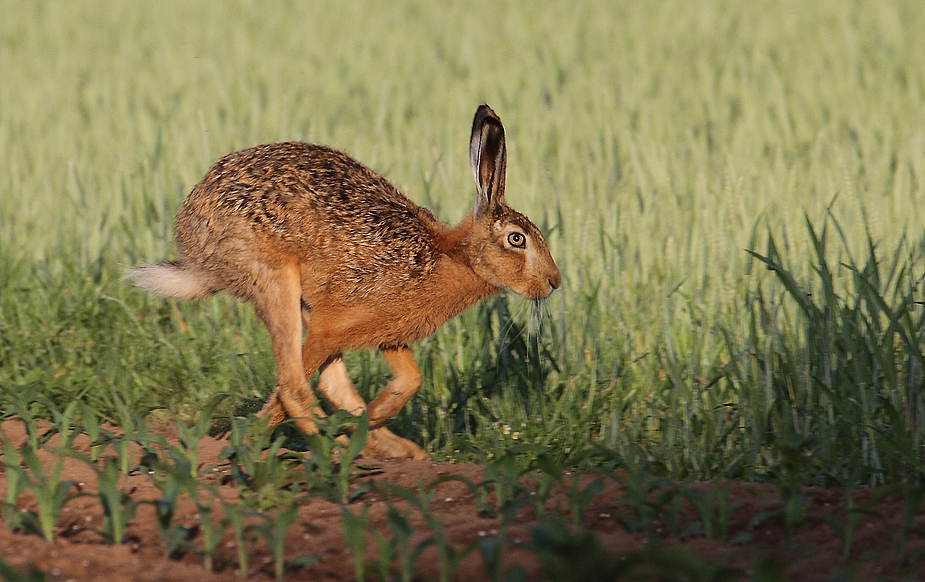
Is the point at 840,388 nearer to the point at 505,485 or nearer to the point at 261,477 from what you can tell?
the point at 505,485

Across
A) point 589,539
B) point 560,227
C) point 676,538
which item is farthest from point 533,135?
point 589,539

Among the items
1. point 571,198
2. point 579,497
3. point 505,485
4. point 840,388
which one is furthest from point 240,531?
point 571,198

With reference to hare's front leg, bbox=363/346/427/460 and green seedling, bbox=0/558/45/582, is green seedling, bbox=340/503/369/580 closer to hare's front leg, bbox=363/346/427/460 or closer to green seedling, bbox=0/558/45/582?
green seedling, bbox=0/558/45/582

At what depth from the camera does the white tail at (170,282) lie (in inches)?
214

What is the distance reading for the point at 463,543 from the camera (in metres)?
3.35

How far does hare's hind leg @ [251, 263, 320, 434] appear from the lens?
4961mm

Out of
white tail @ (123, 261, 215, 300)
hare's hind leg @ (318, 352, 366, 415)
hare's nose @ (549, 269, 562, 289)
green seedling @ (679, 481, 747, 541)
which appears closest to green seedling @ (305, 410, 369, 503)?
green seedling @ (679, 481, 747, 541)

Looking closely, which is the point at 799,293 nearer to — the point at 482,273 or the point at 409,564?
the point at 482,273

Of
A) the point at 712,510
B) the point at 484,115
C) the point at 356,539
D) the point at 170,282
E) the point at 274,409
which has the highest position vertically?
the point at 484,115

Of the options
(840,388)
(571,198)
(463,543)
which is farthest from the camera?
(571,198)

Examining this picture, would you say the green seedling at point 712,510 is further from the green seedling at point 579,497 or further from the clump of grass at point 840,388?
the clump of grass at point 840,388

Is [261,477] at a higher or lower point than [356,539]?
higher

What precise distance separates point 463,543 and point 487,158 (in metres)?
2.13

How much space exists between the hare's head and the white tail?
131cm
